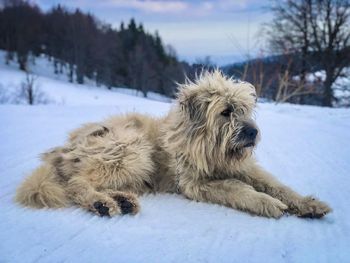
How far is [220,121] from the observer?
4547 millimetres

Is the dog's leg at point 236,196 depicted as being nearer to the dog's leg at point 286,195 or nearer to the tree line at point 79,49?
the dog's leg at point 286,195

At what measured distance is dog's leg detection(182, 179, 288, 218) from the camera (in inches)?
158

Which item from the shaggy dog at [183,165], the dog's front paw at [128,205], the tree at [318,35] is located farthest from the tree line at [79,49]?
the dog's front paw at [128,205]

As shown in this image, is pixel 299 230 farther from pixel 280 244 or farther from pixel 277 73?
pixel 277 73

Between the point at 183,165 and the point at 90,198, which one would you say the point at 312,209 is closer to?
the point at 183,165

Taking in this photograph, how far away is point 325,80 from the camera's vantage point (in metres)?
28.5

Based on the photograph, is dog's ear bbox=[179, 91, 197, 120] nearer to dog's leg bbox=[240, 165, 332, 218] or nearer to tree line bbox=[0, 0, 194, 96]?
dog's leg bbox=[240, 165, 332, 218]

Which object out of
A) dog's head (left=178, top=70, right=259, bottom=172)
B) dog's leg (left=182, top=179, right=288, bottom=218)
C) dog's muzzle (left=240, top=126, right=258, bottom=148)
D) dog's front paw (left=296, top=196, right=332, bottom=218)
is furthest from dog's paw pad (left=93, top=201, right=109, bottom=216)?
dog's front paw (left=296, top=196, right=332, bottom=218)

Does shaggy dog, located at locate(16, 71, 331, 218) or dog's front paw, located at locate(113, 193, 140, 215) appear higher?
shaggy dog, located at locate(16, 71, 331, 218)

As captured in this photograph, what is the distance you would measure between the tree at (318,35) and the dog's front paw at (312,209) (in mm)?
24878

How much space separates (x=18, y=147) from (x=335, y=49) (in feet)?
88.3

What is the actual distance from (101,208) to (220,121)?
156cm

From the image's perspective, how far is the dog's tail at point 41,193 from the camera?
13.5 feet

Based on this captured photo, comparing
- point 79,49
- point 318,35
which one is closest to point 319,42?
point 318,35
